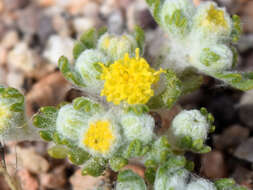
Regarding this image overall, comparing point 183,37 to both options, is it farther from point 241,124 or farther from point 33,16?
point 33,16

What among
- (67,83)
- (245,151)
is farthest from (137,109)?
(67,83)

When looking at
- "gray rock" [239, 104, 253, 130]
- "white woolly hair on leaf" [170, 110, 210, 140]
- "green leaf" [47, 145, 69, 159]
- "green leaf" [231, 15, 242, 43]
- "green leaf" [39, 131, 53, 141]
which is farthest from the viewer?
"gray rock" [239, 104, 253, 130]

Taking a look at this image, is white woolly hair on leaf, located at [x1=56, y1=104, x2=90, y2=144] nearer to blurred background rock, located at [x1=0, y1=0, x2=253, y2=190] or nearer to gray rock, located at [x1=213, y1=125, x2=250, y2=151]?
blurred background rock, located at [x1=0, y1=0, x2=253, y2=190]

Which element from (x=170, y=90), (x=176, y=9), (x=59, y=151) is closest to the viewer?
(x=170, y=90)

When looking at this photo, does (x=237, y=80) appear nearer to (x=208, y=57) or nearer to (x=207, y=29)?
(x=208, y=57)

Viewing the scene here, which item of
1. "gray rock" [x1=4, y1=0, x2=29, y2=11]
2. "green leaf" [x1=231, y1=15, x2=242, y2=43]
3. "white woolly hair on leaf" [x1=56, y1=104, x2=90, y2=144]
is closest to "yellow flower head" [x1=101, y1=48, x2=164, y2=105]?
"white woolly hair on leaf" [x1=56, y1=104, x2=90, y2=144]

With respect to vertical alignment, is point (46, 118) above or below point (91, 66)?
below

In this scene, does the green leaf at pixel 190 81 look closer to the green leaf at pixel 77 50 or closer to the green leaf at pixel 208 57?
the green leaf at pixel 208 57
